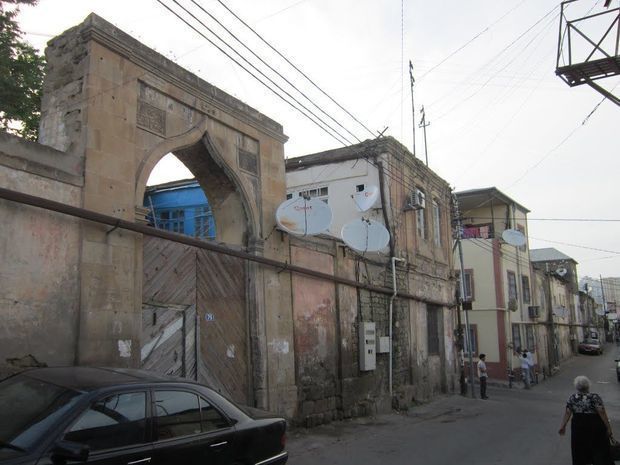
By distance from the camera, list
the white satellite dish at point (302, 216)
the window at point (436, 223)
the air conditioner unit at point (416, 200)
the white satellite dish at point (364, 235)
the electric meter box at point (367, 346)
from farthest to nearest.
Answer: the window at point (436, 223) < the air conditioner unit at point (416, 200) < the electric meter box at point (367, 346) < the white satellite dish at point (364, 235) < the white satellite dish at point (302, 216)

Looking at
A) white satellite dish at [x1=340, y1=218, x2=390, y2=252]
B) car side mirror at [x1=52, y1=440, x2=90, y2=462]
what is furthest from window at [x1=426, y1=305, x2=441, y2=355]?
car side mirror at [x1=52, y1=440, x2=90, y2=462]

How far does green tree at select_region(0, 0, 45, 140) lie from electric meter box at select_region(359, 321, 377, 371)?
10.8 meters

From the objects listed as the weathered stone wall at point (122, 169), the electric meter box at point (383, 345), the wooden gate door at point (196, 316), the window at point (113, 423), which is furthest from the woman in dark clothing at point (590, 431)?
the electric meter box at point (383, 345)

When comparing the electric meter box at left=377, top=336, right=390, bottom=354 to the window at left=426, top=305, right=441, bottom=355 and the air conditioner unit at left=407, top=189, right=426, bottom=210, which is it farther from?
the air conditioner unit at left=407, top=189, right=426, bottom=210

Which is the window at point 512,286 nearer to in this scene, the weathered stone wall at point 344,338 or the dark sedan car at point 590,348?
the weathered stone wall at point 344,338

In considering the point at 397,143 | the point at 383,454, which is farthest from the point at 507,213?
the point at 383,454

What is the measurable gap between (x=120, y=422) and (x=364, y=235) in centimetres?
1020

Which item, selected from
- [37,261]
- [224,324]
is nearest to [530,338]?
[224,324]

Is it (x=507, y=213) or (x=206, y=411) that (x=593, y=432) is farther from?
(x=507, y=213)

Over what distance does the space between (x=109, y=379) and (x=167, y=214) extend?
14.4 meters

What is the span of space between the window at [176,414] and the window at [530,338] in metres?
32.5

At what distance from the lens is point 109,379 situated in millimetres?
4531

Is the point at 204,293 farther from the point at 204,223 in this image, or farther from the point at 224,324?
the point at 204,223

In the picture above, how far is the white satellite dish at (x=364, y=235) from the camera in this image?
13516 mm
